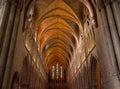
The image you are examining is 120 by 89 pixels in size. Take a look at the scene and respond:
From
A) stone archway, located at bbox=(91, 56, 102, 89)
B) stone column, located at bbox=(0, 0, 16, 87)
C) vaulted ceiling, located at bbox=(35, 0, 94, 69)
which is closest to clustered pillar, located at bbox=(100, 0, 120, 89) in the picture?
stone archway, located at bbox=(91, 56, 102, 89)

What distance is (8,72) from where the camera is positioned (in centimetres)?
784

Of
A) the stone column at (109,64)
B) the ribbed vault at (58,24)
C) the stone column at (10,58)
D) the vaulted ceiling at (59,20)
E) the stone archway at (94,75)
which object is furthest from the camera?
the ribbed vault at (58,24)

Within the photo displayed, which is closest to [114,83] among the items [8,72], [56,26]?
[8,72]

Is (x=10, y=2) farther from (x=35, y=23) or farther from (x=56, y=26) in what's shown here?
(x=56, y=26)

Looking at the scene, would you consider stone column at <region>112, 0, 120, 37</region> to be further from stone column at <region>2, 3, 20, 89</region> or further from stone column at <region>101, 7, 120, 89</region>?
stone column at <region>2, 3, 20, 89</region>

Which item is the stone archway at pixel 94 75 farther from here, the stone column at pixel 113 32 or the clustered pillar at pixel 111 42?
the stone column at pixel 113 32

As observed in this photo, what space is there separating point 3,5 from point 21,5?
1.49 meters

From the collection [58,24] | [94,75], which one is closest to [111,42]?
[94,75]

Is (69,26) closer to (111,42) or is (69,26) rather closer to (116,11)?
(116,11)

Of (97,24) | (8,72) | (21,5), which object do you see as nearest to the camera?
Answer: (8,72)

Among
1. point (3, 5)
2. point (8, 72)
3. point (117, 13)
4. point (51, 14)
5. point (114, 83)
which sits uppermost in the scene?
point (51, 14)

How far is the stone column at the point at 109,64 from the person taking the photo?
8.20 meters

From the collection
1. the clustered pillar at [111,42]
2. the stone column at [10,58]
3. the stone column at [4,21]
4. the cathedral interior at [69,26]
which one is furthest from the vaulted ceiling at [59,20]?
the stone column at [4,21]

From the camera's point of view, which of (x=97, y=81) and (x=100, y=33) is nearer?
(x=100, y=33)
